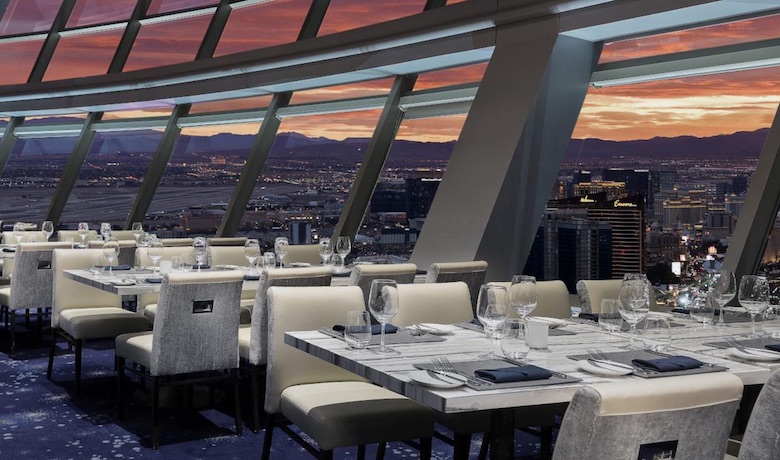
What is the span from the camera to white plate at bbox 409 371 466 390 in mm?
2232

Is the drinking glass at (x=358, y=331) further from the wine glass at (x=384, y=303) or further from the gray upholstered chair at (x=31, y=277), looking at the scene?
the gray upholstered chair at (x=31, y=277)

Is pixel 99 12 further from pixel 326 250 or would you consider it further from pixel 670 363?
pixel 670 363

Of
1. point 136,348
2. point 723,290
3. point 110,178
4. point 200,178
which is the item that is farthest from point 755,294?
point 110,178

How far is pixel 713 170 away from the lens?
5566mm

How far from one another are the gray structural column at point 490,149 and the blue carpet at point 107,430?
6.23 feet

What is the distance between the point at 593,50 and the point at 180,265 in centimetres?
319

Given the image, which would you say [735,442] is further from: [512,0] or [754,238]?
[512,0]

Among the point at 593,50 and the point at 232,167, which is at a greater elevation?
the point at 593,50

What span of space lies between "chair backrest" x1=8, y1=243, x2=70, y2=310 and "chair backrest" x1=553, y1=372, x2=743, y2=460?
5094 millimetres

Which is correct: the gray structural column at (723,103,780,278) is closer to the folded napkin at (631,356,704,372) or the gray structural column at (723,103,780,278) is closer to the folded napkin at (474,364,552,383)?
the folded napkin at (631,356,704,372)

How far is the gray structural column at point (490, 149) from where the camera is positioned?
19.8ft

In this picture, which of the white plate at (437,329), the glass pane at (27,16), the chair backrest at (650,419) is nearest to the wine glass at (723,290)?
the white plate at (437,329)

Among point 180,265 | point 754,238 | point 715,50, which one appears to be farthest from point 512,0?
point 180,265

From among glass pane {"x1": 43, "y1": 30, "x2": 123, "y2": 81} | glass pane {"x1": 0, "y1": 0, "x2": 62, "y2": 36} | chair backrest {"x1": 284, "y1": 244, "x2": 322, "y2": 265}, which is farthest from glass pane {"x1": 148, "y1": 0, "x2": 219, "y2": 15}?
chair backrest {"x1": 284, "y1": 244, "x2": 322, "y2": 265}
